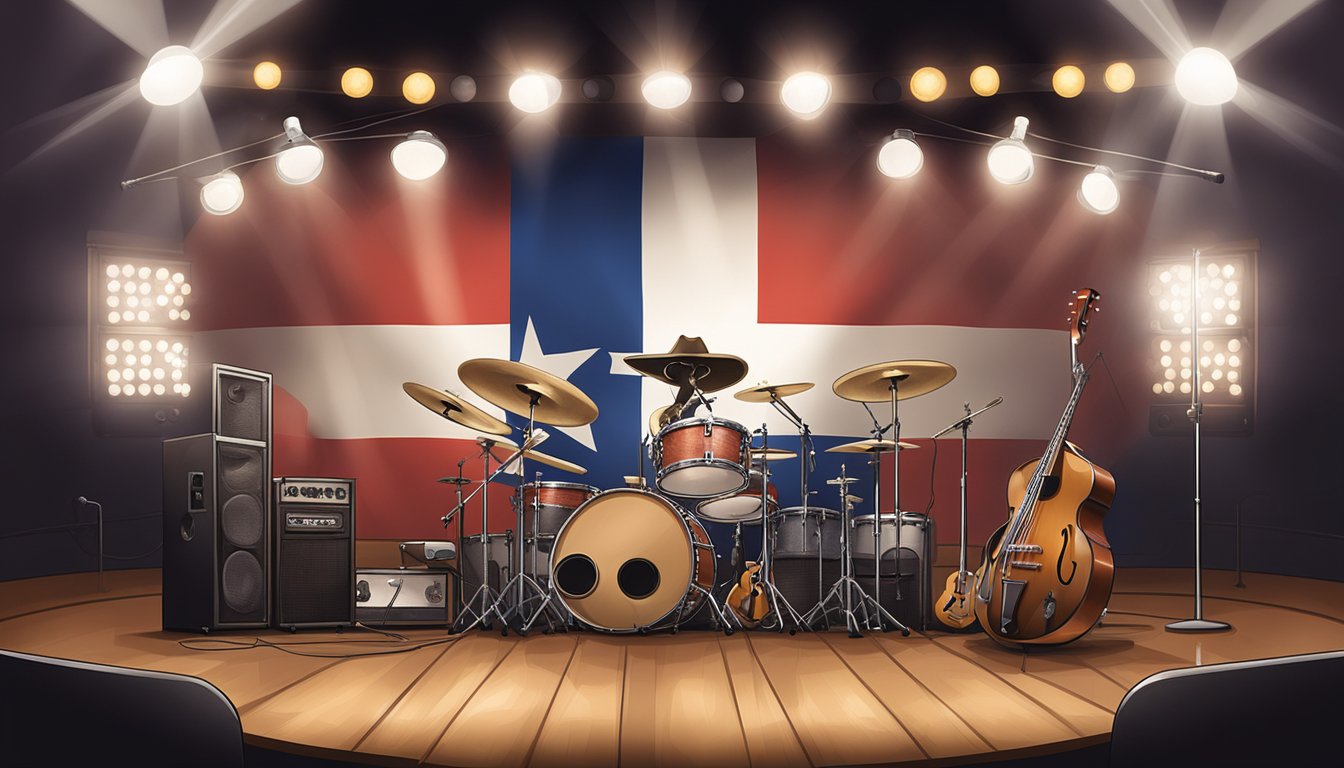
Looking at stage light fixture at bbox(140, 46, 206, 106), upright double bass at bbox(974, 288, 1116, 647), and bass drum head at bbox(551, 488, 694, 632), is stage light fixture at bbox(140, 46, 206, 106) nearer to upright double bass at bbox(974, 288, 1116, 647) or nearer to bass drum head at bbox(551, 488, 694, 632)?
bass drum head at bbox(551, 488, 694, 632)

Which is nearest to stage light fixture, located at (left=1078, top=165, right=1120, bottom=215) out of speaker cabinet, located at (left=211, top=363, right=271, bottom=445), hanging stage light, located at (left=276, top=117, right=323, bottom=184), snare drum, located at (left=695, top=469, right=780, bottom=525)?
snare drum, located at (left=695, top=469, right=780, bottom=525)

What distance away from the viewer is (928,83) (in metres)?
5.01

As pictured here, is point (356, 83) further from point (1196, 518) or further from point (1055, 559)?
point (1196, 518)

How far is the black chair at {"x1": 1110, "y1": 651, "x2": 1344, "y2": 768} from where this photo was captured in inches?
97.7

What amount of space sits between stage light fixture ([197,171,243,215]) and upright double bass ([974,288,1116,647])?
13.8ft

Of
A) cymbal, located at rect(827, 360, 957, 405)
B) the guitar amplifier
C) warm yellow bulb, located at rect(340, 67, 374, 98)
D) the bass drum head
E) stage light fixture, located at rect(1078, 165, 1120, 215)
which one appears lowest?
the guitar amplifier

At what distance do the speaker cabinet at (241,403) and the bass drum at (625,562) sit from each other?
145 cm

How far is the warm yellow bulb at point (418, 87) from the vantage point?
5.03 metres

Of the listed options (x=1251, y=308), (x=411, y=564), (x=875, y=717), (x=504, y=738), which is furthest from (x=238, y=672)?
(x=1251, y=308)

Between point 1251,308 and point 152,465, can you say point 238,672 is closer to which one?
point 152,465

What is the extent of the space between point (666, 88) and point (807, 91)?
0.72m

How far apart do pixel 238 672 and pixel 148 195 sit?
318 centimetres

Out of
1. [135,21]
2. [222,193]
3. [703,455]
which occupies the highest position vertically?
[135,21]

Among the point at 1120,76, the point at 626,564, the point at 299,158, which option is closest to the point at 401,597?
the point at 626,564
